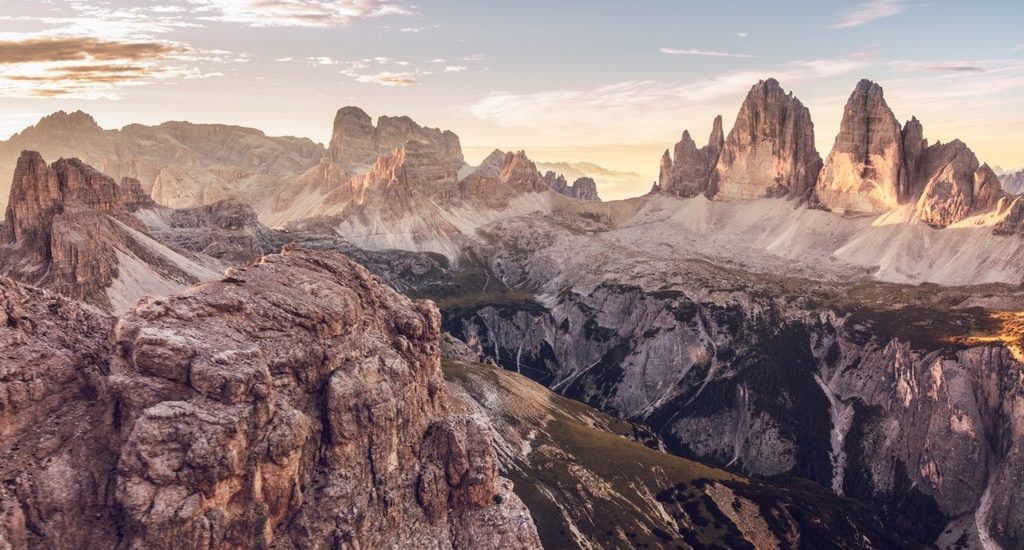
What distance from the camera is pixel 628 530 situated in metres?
153

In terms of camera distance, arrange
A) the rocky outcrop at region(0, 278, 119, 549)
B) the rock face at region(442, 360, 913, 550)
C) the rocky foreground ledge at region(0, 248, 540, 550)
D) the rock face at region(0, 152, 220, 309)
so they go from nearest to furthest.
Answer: the rocky outcrop at region(0, 278, 119, 549) < the rocky foreground ledge at region(0, 248, 540, 550) < the rock face at region(442, 360, 913, 550) < the rock face at region(0, 152, 220, 309)

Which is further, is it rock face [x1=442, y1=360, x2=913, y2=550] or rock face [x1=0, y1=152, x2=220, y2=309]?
rock face [x1=0, y1=152, x2=220, y2=309]

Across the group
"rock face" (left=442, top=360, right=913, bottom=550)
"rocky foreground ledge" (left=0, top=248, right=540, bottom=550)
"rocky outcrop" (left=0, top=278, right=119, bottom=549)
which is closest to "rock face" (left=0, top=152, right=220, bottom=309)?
"rock face" (left=442, top=360, right=913, bottom=550)

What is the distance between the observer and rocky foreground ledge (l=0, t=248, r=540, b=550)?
54.5 metres

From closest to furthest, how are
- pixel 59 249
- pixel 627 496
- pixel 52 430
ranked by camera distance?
pixel 52 430, pixel 627 496, pixel 59 249

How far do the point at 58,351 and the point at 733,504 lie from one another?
159454 mm

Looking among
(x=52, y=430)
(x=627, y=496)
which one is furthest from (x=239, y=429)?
(x=627, y=496)

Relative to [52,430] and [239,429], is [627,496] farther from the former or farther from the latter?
[52,430]

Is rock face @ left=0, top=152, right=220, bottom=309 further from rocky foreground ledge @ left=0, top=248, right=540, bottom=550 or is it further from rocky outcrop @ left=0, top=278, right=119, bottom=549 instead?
rocky outcrop @ left=0, top=278, right=119, bottom=549

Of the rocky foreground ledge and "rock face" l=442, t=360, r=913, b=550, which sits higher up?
the rocky foreground ledge

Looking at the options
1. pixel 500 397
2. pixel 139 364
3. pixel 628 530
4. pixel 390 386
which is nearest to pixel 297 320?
pixel 390 386

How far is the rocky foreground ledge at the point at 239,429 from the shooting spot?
54531mm

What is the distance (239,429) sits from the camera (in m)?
59.2

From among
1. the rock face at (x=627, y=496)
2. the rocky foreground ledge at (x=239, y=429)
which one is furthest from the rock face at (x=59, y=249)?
the rocky foreground ledge at (x=239, y=429)
